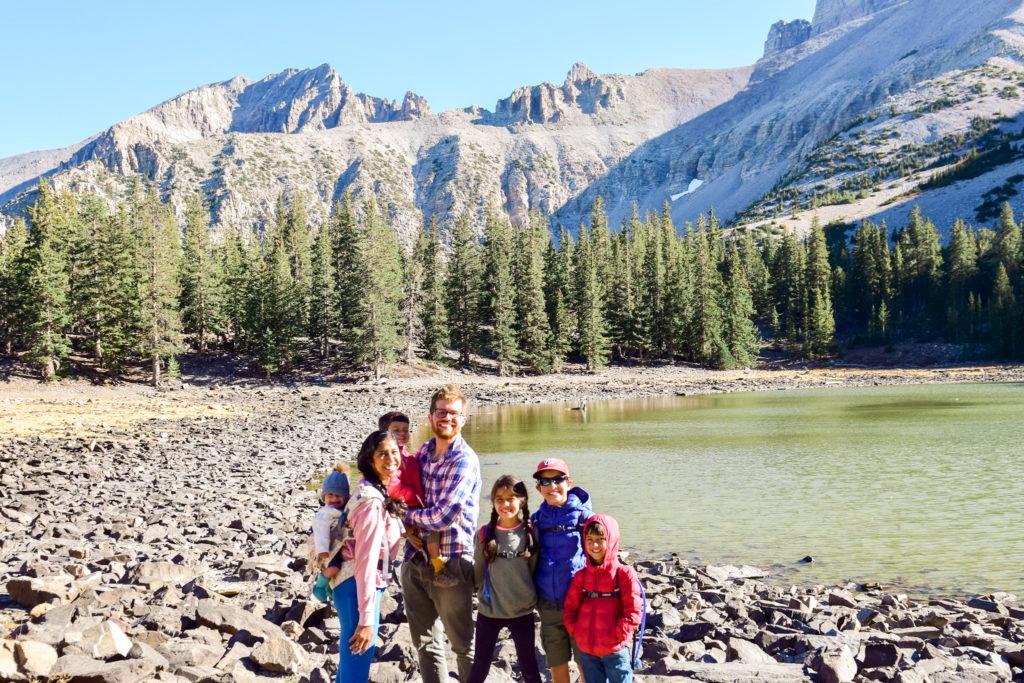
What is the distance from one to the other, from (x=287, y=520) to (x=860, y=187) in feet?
581

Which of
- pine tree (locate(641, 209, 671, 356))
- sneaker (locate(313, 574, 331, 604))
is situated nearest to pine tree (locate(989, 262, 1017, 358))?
pine tree (locate(641, 209, 671, 356))

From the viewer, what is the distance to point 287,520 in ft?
44.2

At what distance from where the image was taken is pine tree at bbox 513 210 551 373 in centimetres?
6806

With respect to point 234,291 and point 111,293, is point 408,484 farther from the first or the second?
point 234,291

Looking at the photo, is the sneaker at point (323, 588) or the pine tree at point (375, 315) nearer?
the sneaker at point (323, 588)

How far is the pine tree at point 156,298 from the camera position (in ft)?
159

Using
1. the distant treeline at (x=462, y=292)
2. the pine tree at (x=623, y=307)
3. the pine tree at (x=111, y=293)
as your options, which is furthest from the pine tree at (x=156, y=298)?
the pine tree at (x=623, y=307)

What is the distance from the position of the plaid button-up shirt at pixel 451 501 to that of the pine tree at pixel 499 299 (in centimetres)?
6059

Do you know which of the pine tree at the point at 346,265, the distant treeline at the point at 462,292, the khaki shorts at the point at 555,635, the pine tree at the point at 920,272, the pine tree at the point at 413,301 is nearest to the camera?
the khaki shorts at the point at 555,635

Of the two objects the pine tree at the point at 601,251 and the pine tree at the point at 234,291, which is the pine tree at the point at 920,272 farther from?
the pine tree at the point at 234,291

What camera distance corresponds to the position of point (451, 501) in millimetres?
4707

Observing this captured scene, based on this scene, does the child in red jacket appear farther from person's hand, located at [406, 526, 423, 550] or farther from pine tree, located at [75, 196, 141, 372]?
Answer: pine tree, located at [75, 196, 141, 372]

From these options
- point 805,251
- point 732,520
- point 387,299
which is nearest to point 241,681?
point 732,520

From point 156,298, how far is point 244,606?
4865 centimetres
